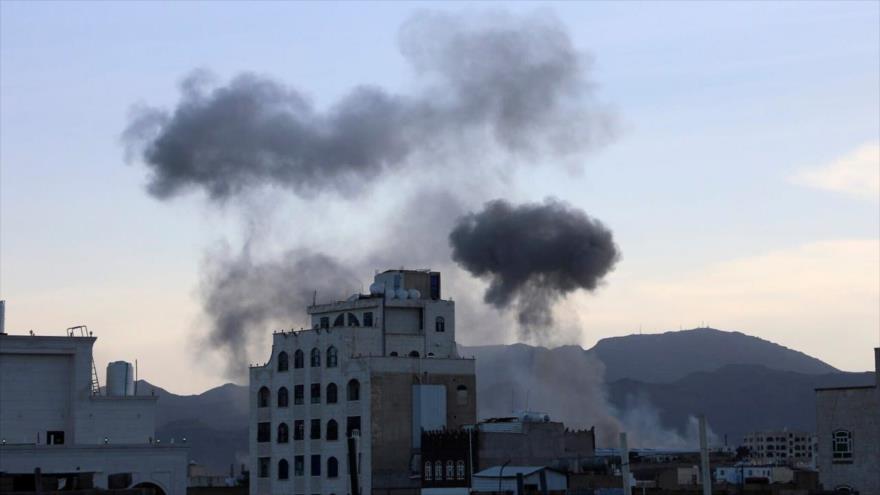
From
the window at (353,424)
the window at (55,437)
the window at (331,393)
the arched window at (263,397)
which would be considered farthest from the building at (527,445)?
the window at (55,437)

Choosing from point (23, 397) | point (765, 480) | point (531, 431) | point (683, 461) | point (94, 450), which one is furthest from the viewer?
point (683, 461)

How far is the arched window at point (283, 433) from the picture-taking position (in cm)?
14562

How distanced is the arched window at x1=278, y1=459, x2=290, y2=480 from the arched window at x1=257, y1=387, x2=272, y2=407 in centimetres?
675

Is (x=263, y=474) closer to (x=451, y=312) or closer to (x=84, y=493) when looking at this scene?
(x=451, y=312)

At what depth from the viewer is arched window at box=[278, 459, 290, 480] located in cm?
14438

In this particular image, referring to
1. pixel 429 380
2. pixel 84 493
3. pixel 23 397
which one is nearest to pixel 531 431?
pixel 429 380

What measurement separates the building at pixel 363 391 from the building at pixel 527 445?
6.03m

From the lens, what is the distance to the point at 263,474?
14800cm

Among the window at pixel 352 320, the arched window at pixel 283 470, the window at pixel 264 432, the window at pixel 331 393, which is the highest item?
the window at pixel 352 320

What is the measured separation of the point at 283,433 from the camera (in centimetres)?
14650

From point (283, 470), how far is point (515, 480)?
111ft

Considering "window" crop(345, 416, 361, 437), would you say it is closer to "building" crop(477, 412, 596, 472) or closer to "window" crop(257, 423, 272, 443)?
"building" crop(477, 412, 596, 472)

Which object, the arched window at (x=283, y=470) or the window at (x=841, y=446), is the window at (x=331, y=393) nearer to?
the arched window at (x=283, y=470)

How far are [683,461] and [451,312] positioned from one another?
38.1 meters
